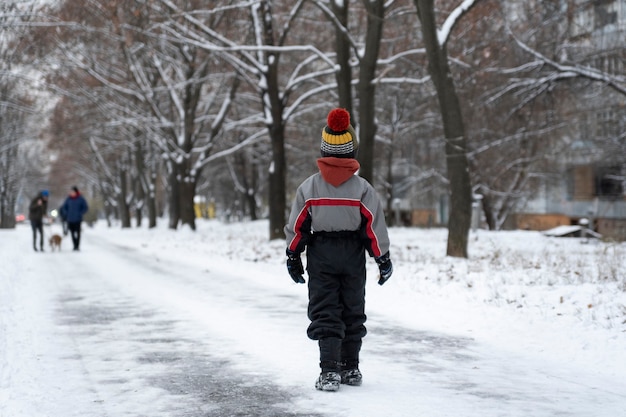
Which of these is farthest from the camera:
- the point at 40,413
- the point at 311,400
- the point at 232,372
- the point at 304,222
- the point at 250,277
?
the point at 250,277

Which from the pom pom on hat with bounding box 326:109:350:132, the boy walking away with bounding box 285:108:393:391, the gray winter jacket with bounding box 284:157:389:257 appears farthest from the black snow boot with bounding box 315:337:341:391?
the pom pom on hat with bounding box 326:109:350:132

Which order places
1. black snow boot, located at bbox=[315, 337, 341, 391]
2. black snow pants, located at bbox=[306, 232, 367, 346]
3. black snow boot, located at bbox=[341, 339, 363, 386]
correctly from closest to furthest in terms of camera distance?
black snow boot, located at bbox=[315, 337, 341, 391]
black snow pants, located at bbox=[306, 232, 367, 346]
black snow boot, located at bbox=[341, 339, 363, 386]

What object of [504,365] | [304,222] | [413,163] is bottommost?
[504,365]

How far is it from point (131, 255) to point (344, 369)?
53.8 ft

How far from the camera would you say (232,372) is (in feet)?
19.5

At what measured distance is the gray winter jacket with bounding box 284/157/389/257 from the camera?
541 centimetres

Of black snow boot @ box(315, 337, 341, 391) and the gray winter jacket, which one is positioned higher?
the gray winter jacket

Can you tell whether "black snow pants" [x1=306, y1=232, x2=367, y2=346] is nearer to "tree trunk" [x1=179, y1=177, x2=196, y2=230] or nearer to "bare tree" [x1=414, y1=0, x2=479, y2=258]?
"bare tree" [x1=414, y1=0, x2=479, y2=258]

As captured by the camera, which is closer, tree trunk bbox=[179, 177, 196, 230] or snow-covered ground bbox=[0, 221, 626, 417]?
snow-covered ground bbox=[0, 221, 626, 417]

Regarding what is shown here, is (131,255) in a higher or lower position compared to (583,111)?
lower

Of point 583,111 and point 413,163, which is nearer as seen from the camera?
point 583,111

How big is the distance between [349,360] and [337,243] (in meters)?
0.89

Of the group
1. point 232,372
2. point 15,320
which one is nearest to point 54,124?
point 15,320

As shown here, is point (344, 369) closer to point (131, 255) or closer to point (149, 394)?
point (149, 394)
